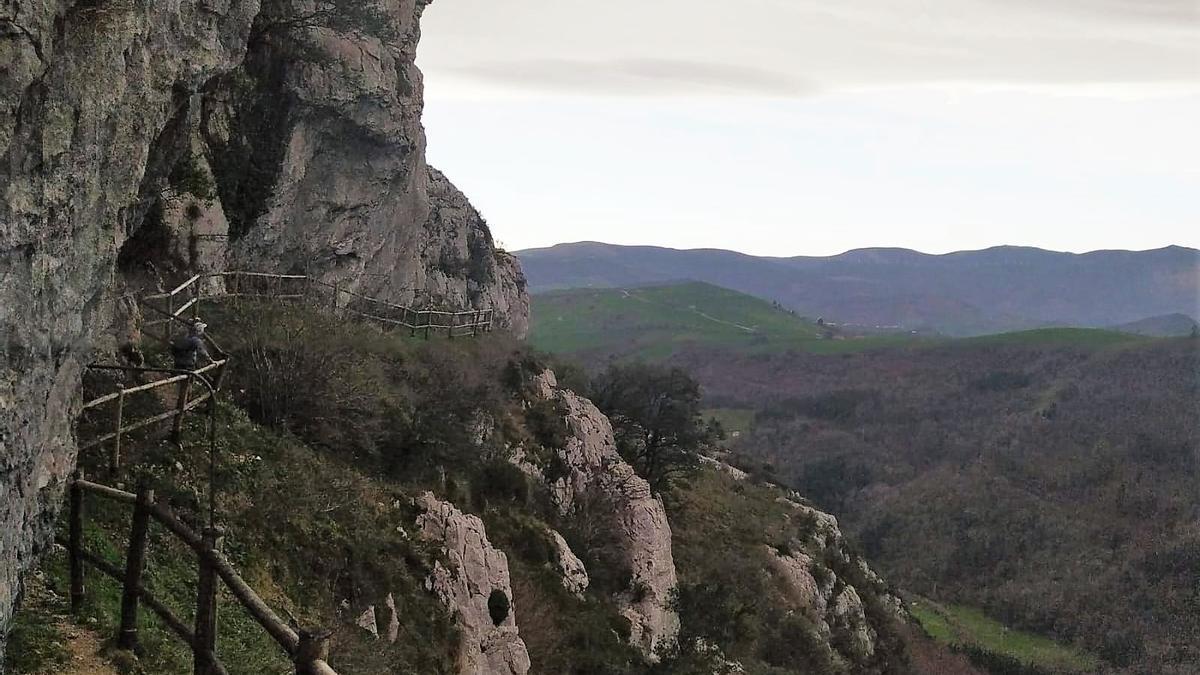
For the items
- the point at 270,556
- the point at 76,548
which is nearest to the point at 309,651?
the point at 76,548

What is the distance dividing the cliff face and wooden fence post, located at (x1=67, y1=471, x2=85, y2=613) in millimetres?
267

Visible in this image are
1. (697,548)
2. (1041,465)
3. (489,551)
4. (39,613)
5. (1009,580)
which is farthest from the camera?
(1041,465)

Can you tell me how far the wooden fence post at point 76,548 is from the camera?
7.89 meters

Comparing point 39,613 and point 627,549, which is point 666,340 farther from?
point 39,613

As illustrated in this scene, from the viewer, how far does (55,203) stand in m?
6.21

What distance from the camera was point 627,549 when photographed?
76.1 ft

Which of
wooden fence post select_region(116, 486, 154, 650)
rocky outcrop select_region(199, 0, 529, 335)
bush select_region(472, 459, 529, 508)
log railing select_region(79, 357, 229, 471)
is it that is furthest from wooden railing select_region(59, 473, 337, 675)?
rocky outcrop select_region(199, 0, 529, 335)

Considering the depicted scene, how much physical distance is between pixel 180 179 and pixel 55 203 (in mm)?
16134

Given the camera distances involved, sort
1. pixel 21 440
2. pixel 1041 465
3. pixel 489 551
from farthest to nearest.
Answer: pixel 1041 465
pixel 489 551
pixel 21 440

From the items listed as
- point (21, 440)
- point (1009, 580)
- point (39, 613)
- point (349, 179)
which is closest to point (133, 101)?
point (21, 440)

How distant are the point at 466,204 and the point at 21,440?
41.4 metres

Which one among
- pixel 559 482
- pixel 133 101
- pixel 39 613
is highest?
pixel 133 101

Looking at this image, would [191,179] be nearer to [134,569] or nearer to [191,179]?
[191,179]

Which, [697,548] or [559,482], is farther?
[697,548]
